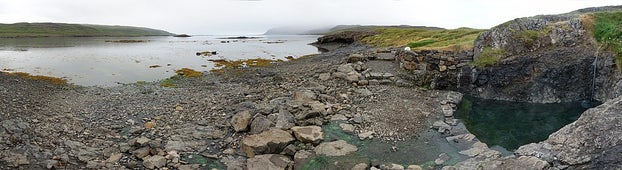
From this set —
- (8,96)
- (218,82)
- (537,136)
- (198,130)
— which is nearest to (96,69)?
(218,82)

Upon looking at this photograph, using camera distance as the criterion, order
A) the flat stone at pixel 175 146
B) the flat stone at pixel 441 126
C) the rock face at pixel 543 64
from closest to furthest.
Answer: the flat stone at pixel 175 146 → the flat stone at pixel 441 126 → the rock face at pixel 543 64

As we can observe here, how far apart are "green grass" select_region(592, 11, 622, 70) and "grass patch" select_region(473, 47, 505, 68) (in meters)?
6.42

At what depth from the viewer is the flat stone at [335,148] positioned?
16016 millimetres

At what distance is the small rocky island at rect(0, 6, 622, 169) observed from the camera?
14.7 metres

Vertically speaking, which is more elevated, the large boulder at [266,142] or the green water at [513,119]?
the large boulder at [266,142]

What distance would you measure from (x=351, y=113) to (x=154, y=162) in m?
10.6

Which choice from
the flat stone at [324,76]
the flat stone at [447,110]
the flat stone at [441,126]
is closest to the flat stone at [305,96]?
the flat stone at [324,76]

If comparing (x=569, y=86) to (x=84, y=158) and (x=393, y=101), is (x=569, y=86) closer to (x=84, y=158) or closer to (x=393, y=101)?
(x=393, y=101)

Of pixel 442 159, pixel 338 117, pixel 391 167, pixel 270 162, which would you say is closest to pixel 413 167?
pixel 391 167

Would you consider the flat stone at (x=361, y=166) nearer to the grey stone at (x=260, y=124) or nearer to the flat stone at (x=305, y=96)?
the grey stone at (x=260, y=124)

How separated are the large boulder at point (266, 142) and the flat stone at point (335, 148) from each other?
135cm

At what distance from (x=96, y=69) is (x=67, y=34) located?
179320 millimetres

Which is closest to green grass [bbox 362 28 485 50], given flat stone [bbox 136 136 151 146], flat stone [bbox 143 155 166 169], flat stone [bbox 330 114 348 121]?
flat stone [bbox 330 114 348 121]

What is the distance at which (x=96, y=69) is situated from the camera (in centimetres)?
4906
